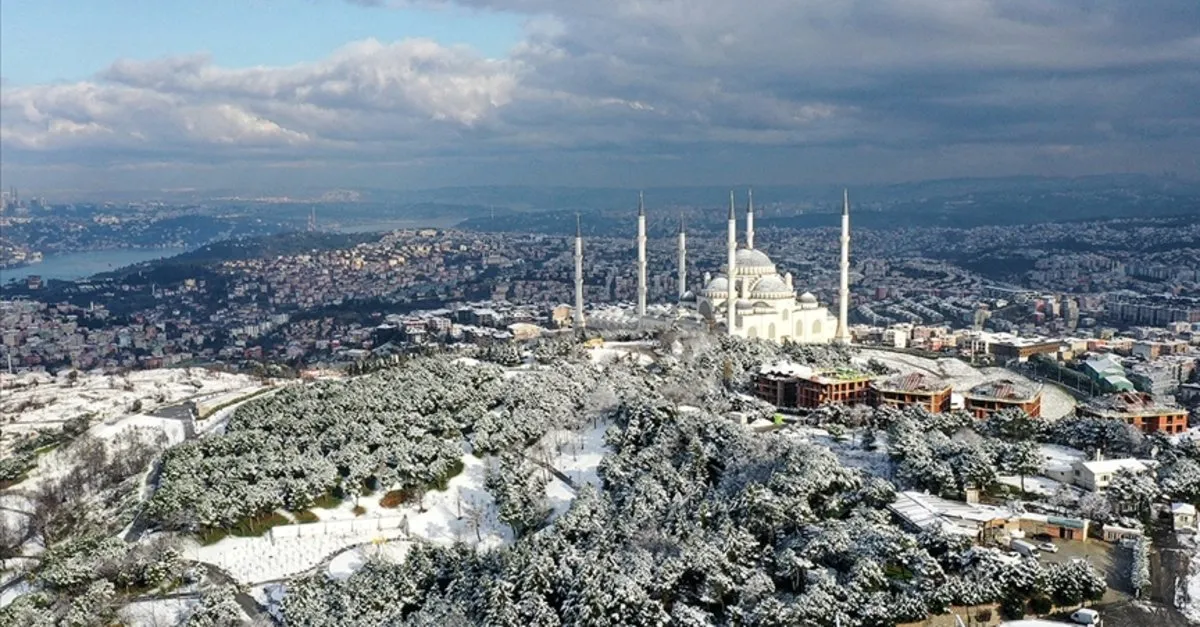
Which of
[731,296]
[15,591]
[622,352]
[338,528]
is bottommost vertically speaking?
[15,591]

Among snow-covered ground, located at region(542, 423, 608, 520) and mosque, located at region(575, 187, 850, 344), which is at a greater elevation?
mosque, located at region(575, 187, 850, 344)

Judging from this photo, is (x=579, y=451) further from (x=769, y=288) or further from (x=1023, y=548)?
(x=769, y=288)

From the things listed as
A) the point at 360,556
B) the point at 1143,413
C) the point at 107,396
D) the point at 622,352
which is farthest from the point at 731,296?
the point at 107,396

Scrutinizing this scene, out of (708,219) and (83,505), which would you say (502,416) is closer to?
(83,505)

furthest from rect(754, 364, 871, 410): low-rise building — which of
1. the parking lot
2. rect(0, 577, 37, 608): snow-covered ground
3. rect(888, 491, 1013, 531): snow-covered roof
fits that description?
rect(0, 577, 37, 608): snow-covered ground

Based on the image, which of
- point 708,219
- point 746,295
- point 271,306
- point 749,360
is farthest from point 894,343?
point 708,219

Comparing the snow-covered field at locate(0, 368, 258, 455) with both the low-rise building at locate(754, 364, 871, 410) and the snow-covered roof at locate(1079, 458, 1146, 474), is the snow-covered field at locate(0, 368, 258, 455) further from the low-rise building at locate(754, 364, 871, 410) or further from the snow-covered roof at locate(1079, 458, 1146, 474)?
the snow-covered roof at locate(1079, 458, 1146, 474)

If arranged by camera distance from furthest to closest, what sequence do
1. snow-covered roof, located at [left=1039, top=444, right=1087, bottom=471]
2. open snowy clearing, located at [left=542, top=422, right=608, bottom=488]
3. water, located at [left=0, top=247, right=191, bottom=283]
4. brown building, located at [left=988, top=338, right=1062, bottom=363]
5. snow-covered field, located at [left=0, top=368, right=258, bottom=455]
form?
water, located at [left=0, top=247, right=191, bottom=283] → brown building, located at [left=988, top=338, right=1062, bottom=363] → snow-covered field, located at [left=0, top=368, right=258, bottom=455] → open snowy clearing, located at [left=542, top=422, right=608, bottom=488] → snow-covered roof, located at [left=1039, top=444, right=1087, bottom=471]
